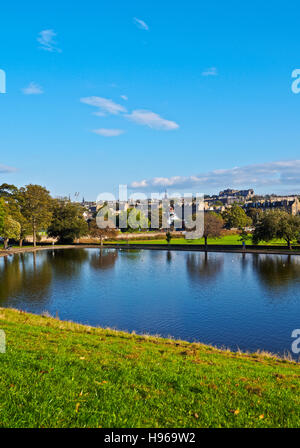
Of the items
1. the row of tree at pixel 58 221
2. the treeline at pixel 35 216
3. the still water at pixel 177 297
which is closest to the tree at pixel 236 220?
the row of tree at pixel 58 221

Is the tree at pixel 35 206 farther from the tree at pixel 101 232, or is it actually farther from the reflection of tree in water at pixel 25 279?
the reflection of tree in water at pixel 25 279

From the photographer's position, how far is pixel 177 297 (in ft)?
100

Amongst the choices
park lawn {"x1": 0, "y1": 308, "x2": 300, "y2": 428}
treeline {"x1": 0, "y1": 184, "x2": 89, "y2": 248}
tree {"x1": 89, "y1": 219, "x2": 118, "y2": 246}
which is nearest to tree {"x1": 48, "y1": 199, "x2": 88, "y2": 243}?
treeline {"x1": 0, "y1": 184, "x2": 89, "y2": 248}

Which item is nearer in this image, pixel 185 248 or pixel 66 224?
pixel 185 248

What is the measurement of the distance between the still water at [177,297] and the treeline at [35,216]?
21.6m

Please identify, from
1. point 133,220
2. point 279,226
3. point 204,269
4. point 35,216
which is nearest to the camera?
point 204,269

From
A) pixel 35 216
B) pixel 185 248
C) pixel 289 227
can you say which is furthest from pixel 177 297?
pixel 35 216

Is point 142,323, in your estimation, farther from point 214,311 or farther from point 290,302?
point 290,302

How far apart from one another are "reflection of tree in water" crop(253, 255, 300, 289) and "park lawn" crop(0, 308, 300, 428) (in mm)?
26820

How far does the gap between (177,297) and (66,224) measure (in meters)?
66.6

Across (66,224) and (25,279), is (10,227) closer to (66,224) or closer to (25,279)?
(66,224)

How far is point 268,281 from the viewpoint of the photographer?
3800cm

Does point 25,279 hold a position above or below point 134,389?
below

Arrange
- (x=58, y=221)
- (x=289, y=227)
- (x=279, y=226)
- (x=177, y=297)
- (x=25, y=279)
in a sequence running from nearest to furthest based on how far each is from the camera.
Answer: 1. (x=177, y=297)
2. (x=25, y=279)
3. (x=289, y=227)
4. (x=279, y=226)
5. (x=58, y=221)
